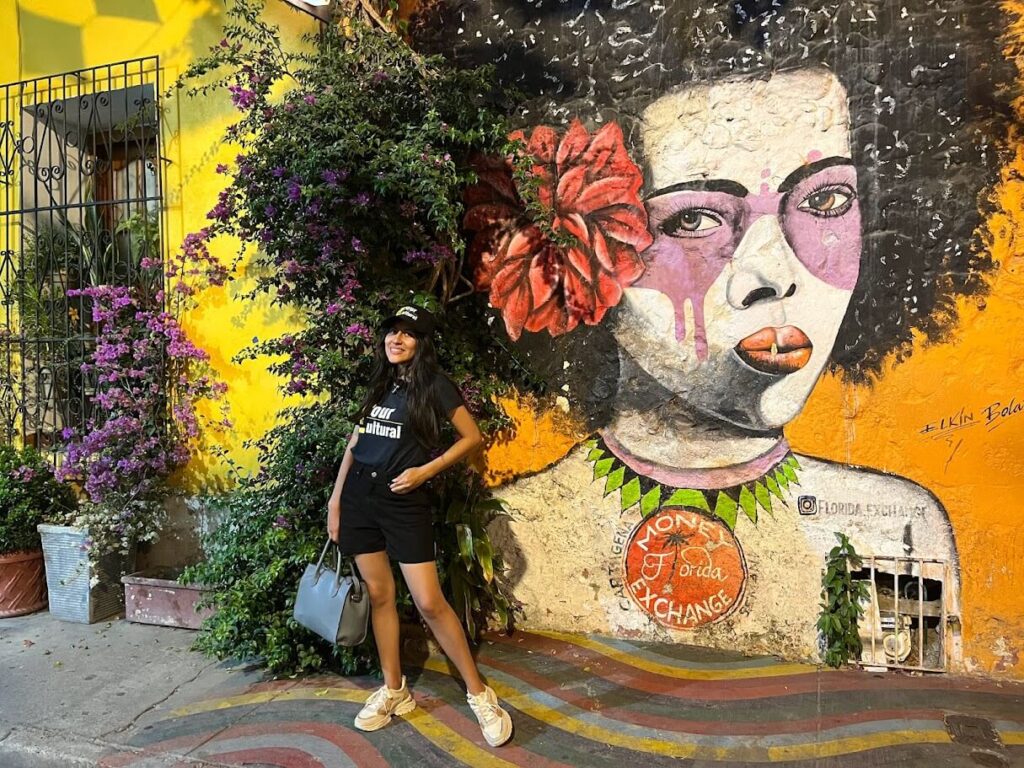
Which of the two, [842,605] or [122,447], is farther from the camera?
[122,447]

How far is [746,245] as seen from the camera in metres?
3.99

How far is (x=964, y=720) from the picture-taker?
3275 millimetres

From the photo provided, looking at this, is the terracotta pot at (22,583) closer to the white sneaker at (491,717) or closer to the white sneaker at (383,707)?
the white sneaker at (383,707)

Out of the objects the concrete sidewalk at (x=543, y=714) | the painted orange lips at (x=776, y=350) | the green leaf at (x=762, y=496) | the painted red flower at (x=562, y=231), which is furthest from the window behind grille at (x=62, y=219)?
the green leaf at (x=762, y=496)

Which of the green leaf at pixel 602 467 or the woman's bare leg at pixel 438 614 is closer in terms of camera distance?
the woman's bare leg at pixel 438 614

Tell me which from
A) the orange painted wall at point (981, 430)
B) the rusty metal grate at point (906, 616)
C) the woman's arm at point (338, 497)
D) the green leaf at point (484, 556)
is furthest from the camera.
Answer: the green leaf at point (484, 556)

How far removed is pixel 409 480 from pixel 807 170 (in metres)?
2.63

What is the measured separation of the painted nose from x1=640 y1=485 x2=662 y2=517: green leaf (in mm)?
1123

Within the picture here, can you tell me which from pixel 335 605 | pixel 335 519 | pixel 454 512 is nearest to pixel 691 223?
pixel 454 512

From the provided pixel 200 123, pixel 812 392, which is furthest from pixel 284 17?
pixel 812 392

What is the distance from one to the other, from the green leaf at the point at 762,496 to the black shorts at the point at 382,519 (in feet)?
5.97

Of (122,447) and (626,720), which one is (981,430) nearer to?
(626,720)

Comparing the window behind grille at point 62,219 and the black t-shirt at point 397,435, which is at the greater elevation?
the window behind grille at point 62,219

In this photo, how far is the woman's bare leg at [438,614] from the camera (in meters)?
3.23
